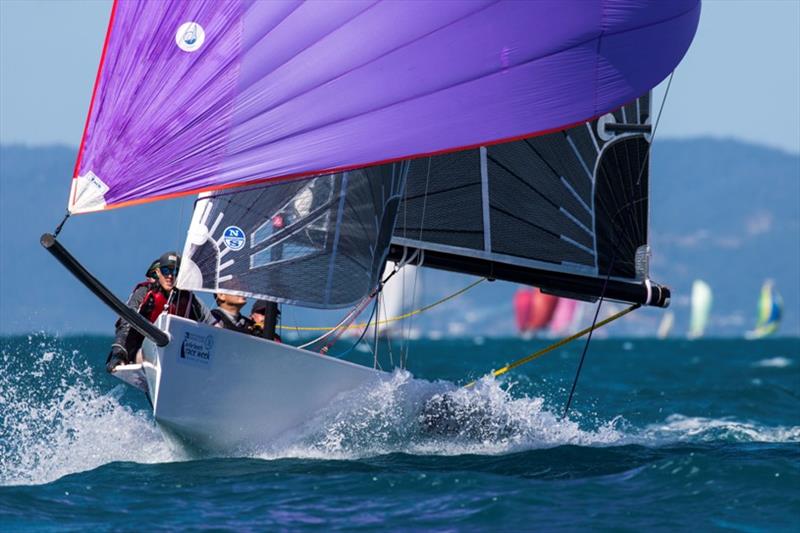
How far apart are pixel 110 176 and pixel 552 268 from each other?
4.17 metres

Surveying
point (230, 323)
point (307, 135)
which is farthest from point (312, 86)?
point (230, 323)

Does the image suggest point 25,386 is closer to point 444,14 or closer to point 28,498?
point 28,498

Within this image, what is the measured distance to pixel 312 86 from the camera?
920 cm

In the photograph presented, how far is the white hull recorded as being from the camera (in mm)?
9617

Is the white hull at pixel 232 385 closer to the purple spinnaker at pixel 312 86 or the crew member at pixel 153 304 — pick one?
Result: the crew member at pixel 153 304

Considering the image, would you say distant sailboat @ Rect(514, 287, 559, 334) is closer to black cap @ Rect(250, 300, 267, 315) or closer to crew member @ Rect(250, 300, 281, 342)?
black cap @ Rect(250, 300, 267, 315)

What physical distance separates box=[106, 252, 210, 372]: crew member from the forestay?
0.54 metres

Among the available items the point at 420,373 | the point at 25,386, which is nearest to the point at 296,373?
the point at 25,386

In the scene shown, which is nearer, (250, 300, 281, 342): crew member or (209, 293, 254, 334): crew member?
(250, 300, 281, 342): crew member

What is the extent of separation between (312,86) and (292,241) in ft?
4.13

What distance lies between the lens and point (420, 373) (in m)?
24.8

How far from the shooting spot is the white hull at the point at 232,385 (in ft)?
31.6

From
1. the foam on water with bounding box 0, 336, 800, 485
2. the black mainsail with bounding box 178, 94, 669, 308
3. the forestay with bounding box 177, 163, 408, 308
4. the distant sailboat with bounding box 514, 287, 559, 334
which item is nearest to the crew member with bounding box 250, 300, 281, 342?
the forestay with bounding box 177, 163, 408, 308

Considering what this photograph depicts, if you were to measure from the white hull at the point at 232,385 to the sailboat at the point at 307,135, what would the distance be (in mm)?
11
